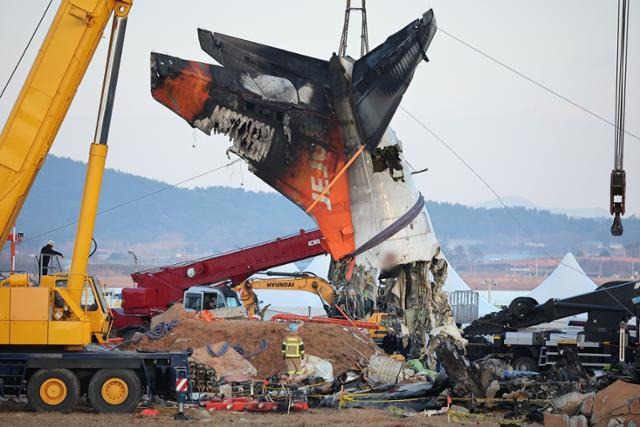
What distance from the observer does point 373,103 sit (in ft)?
96.2

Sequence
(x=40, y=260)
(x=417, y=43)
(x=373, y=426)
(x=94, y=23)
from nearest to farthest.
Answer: (x=373, y=426) < (x=94, y=23) < (x=40, y=260) < (x=417, y=43)

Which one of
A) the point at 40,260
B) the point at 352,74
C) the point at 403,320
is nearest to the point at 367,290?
the point at 403,320

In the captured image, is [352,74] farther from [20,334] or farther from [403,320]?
[20,334]

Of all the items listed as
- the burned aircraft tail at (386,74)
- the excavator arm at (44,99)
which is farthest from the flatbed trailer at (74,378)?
the burned aircraft tail at (386,74)

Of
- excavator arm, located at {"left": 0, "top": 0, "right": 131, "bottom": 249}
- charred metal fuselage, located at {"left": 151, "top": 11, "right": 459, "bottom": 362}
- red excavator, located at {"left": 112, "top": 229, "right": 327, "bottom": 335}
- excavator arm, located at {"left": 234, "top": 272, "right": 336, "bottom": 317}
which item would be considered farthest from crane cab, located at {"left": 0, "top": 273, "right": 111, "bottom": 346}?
excavator arm, located at {"left": 234, "top": 272, "right": 336, "bottom": 317}

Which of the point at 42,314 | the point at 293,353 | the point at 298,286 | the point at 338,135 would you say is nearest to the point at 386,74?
the point at 338,135

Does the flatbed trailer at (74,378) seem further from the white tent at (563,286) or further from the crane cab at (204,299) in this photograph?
the white tent at (563,286)

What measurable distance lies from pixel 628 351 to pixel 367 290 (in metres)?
7.94

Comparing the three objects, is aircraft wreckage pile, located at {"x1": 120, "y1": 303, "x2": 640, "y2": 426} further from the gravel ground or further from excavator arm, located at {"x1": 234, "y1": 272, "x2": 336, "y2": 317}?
excavator arm, located at {"x1": 234, "y1": 272, "x2": 336, "y2": 317}

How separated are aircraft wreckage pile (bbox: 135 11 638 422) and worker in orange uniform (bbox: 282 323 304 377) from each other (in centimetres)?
113

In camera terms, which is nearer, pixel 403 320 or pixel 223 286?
pixel 403 320

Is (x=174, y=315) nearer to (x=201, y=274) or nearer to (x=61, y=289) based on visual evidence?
(x=201, y=274)

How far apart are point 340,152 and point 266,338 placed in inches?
239

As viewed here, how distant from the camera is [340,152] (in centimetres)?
3053
